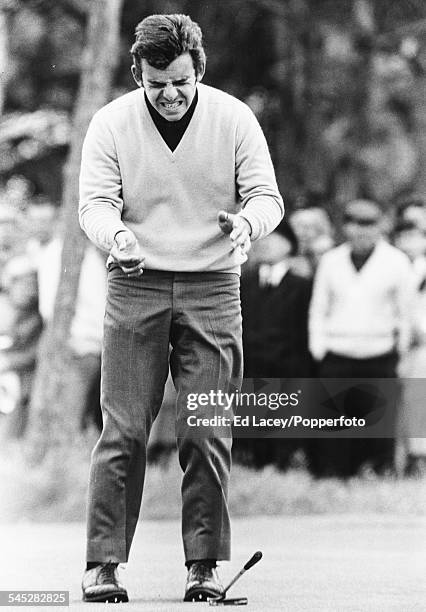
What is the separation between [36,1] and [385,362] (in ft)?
8.19

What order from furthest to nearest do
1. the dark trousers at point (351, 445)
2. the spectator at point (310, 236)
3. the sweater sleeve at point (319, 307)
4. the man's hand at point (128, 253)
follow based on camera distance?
the spectator at point (310, 236) < the sweater sleeve at point (319, 307) < the dark trousers at point (351, 445) < the man's hand at point (128, 253)

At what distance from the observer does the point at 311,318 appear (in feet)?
22.2

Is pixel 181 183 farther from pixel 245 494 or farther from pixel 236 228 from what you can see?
pixel 245 494

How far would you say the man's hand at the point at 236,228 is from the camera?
4.30m

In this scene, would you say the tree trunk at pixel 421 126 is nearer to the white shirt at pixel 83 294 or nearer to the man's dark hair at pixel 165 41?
the white shirt at pixel 83 294

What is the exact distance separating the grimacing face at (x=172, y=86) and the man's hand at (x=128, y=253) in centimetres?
35

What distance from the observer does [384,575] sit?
5.05m

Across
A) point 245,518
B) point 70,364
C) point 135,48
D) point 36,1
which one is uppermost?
point 36,1

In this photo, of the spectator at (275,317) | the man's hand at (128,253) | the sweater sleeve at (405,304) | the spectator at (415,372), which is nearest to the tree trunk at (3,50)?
the spectator at (275,317)

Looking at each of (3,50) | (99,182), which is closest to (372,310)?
(99,182)

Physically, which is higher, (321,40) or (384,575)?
(321,40)

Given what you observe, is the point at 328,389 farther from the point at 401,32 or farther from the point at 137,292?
the point at 401,32

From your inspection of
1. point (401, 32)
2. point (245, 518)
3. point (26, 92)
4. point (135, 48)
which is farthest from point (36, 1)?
point (135, 48)

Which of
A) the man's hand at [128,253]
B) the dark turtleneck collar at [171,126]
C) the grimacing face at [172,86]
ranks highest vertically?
the grimacing face at [172,86]
